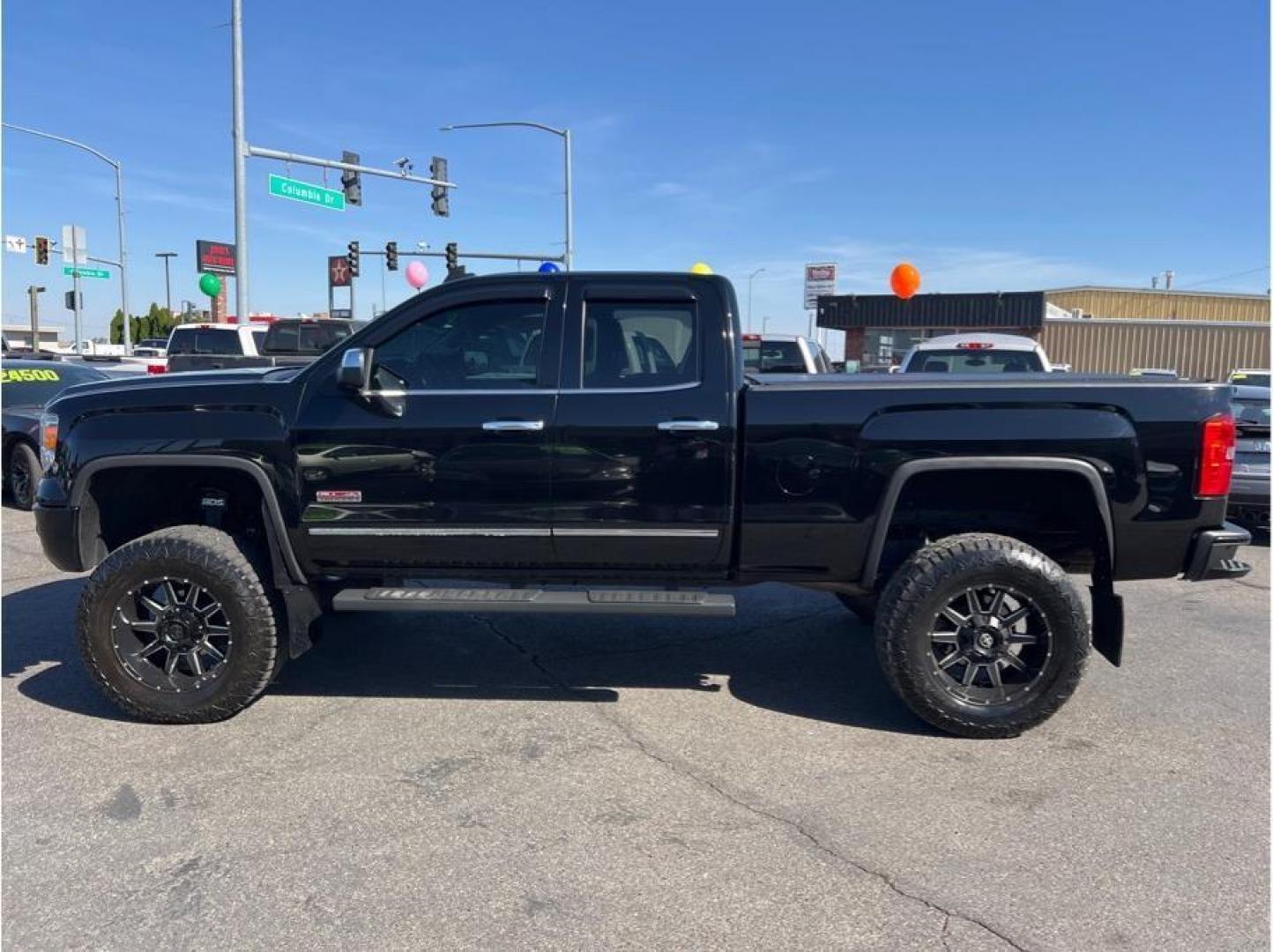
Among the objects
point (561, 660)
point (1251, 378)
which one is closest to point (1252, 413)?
point (561, 660)

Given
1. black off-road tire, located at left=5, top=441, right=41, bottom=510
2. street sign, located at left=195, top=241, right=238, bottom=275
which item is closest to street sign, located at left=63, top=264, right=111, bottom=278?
street sign, located at left=195, top=241, right=238, bottom=275

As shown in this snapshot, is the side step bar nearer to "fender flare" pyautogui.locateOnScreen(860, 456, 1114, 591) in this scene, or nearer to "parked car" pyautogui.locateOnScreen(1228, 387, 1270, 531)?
"fender flare" pyautogui.locateOnScreen(860, 456, 1114, 591)

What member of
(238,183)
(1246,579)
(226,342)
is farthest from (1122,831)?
(238,183)

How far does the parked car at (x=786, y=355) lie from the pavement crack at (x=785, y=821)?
5.94 metres

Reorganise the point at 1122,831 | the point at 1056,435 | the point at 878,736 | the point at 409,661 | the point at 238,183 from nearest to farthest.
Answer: the point at 1122,831 → the point at 1056,435 → the point at 878,736 → the point at 409,661 → the point at 238,183

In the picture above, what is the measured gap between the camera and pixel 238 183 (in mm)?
18875

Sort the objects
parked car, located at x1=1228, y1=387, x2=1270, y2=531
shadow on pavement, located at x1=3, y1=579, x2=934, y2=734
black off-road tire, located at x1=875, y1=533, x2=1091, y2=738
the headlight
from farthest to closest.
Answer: parked car, located at x1=1228, y1=387, x2=1270, y2=531, shadow on pavement, located at x1=3, y1=579, x2=934, y2=734, the headlight, black off-road tire, located at x1=875, y1=533, x2=1091, y2=738

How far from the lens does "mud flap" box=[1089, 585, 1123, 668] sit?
418 cm

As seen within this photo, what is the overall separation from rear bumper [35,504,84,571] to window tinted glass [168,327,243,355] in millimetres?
12828

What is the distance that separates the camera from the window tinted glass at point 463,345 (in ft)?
14.0

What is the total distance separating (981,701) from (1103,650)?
0.65 metres

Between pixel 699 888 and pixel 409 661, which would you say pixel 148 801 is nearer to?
→ pixel 409 661

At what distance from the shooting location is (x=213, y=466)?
4152 mm

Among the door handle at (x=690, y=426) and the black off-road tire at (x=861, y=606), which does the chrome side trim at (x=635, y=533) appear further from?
the black off-road tire at (x=861, y=606)
